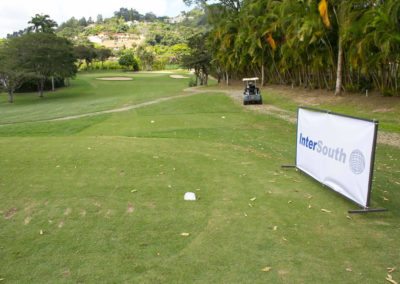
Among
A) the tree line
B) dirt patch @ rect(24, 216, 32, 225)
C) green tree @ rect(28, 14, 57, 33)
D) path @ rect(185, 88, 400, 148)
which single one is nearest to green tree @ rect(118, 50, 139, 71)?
green tree @ rect(28, 14, 57, 33)

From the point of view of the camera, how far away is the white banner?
17.6ft

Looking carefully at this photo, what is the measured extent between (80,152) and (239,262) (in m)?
6.57

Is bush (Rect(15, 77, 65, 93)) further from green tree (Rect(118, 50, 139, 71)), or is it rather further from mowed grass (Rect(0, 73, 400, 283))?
mowed grass (Rect(0, 73, 400, 283))

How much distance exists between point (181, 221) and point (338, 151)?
2.81 metres

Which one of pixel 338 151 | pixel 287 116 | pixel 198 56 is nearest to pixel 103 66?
pixel 198 56

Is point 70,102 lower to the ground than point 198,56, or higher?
lower

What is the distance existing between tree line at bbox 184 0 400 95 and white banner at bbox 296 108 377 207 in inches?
432

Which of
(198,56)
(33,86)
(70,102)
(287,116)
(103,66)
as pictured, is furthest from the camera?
(103,66)

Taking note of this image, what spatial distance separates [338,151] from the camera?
5.98 meters

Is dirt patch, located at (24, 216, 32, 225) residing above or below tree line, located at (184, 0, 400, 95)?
below

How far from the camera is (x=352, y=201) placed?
19.4 feet

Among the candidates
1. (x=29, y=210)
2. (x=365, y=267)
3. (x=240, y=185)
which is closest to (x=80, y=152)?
(x=29, y=210)

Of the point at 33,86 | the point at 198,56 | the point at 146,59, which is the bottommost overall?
the point at 33,86

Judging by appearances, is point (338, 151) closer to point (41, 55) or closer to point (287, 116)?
point (287, 116)
